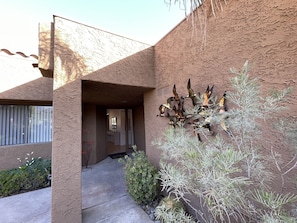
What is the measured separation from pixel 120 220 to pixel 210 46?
4.75m

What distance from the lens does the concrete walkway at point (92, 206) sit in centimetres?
366

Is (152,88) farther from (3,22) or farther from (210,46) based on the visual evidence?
(3,22)

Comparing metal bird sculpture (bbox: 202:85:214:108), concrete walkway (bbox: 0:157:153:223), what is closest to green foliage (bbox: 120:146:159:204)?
concrete walkway (bbox: 0:157:153:223)

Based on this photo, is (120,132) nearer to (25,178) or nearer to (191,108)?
(25,178)

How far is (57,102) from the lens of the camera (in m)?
3.36

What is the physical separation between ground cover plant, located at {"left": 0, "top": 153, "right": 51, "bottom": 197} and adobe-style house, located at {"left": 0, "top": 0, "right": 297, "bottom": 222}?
10.0 ft

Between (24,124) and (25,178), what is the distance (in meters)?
2.72

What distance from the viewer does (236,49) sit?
2725mm

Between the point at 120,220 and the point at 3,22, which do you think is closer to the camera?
the point at 120,220

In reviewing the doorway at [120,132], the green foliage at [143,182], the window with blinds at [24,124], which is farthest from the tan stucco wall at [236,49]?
the doorway at [120,132]

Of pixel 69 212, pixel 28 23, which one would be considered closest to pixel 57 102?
pixel 69 212

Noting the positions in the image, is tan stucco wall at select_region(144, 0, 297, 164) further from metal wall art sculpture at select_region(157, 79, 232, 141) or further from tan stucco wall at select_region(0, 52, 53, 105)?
tan stucco wall at select_region(0, 52, 53, 105)

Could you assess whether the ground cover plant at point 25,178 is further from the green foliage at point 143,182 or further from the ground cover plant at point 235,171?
the ground cover plant at point 235,171

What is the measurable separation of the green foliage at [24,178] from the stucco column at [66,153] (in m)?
3.09
